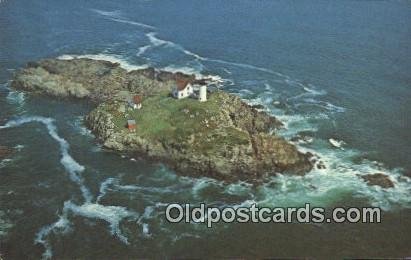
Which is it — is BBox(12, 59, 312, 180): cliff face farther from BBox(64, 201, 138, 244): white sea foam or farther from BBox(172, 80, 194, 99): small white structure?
BBox(64, 201, 138, 244): white sea foam

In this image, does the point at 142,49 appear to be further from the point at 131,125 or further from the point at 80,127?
the point at 131,125

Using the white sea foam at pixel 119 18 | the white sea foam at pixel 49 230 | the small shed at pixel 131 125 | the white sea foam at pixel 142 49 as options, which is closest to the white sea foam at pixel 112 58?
the white sea foam at pixel 142 49

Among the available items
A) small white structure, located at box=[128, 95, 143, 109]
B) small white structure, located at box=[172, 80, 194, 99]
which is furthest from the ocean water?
small white structure, located at box=[172, 80, 194, 99]

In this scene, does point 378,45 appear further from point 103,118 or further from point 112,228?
point 112,228

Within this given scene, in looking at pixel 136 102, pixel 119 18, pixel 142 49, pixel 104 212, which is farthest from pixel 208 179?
pixel 119 18

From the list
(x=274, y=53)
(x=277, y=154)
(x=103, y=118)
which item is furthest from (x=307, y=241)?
(x=274, y=53)

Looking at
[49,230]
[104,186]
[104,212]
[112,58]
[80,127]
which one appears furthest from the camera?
[112,58]

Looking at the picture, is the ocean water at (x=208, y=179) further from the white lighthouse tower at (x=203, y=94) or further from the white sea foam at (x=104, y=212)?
the white lighthouse tower at (x=203, y=94)
